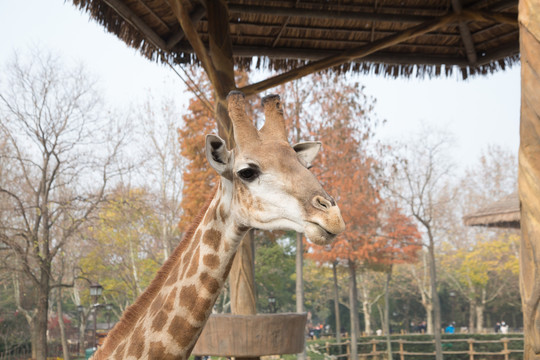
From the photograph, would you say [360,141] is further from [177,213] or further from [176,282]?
[176,282]

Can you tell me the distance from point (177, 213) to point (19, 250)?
300 inches

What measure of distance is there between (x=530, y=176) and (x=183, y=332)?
1.56 meters

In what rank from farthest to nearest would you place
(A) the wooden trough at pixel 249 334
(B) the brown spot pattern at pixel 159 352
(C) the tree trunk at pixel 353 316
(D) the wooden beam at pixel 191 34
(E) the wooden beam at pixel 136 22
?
(C) the tree trunk at pixel 353 316 < (E) the wooden beam at pixel 136 22 < (D) the wooden beam at pixel 191 34 < (A) the wooden trough at pixel 249 334 < (B) the brown spot pattern at pixel 159 352

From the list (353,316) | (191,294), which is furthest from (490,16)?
(353,316)

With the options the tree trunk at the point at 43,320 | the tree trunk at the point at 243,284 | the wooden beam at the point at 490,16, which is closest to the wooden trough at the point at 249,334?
the tree trunk at the point at 243,284

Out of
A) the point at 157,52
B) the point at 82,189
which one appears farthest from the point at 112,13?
the point at 82,189

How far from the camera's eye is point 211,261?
2.46 metres

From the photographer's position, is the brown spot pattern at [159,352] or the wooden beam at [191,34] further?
the wooden beam at [191,34]

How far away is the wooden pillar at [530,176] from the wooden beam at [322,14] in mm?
4581

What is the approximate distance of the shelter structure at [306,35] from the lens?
16.9 ft

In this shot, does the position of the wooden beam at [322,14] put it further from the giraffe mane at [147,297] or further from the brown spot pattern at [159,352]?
the brown spot pattern at [159,352]

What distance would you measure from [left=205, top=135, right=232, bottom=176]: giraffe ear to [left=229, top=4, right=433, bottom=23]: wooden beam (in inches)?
152

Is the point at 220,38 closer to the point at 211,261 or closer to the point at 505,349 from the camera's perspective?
the point at 211,261

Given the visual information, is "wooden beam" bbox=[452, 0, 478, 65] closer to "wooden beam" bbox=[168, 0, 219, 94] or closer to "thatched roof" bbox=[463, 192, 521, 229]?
"wooden beam" bbox=[168, 0, 219, 94]
